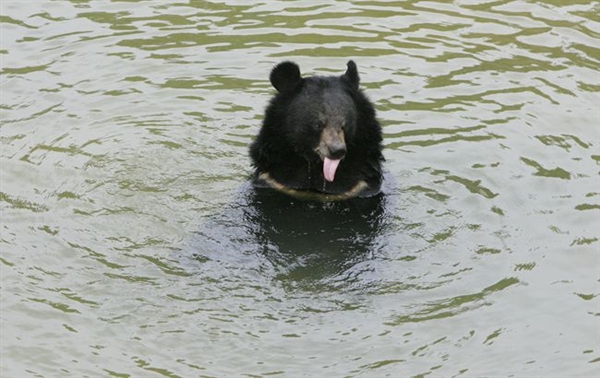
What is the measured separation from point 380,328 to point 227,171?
11.2 ft

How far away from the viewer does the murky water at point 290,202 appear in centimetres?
851

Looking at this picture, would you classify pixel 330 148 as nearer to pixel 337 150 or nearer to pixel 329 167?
pixel 337 150

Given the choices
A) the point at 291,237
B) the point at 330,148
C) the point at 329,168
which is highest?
the point at 330,148

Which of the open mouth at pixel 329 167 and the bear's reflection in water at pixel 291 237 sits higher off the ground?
the open mouth at pixel 329 167

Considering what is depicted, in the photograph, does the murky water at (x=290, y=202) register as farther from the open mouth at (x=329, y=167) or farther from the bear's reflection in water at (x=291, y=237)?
the open mouth at (x=329, y=167)

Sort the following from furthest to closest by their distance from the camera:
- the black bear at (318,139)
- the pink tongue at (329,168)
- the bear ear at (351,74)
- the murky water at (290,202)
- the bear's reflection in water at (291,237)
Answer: the bear ear at (351,74), the black bear at (318,139), the pink tongue at (329,168), the bear's reflection in water at (291,237), the murky water at (290,202)

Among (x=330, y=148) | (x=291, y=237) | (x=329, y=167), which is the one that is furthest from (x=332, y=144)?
(x=291, y=237)

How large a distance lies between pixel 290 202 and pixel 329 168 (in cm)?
72

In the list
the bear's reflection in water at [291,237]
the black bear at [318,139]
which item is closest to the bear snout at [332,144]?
the black bear at [318,139]

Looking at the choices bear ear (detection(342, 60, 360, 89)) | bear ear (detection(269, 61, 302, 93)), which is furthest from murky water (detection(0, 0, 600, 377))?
bear ear (detection(342, 60, 360, 89))

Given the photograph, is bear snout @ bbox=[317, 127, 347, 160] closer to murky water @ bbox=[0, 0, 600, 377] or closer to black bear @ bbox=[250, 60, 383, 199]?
black bear @ bbox=[250, 60, 383, 199]

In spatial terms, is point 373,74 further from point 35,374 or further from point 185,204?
point 35,374

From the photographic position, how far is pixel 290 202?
35.5 ft

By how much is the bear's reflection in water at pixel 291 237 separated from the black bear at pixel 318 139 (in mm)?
164
